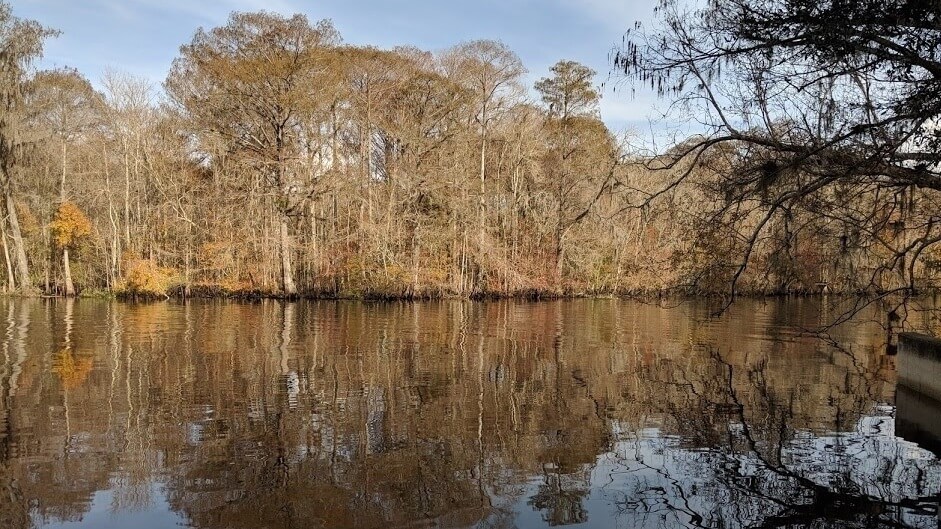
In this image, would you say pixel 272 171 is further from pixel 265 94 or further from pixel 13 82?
pixel 13 82

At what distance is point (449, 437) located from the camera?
28.8 ft

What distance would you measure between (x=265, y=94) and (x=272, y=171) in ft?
12.6

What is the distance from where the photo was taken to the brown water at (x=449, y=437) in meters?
6.40

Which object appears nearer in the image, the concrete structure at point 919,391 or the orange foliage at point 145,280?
the concrete structure at point 919,391

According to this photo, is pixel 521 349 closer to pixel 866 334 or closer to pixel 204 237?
pixel 866 334

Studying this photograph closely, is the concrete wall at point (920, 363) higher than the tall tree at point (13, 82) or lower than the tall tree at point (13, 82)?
lower

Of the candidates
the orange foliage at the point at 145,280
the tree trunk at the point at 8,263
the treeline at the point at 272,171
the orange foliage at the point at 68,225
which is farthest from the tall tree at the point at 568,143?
the tree trunk at the point at 8,263

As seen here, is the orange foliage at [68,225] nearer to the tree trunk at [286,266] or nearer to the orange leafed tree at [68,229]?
the orange leafed tree at [68,229]

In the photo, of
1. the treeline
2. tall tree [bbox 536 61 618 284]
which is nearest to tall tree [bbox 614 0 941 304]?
the treeline

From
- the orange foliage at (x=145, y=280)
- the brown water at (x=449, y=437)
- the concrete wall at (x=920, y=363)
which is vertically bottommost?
the brown water at (x=449, y=437)

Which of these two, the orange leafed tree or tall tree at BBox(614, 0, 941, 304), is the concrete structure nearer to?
tall tree at BBox(614, 0, 941, 304)

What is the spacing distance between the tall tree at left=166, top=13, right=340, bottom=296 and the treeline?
0.08 meters

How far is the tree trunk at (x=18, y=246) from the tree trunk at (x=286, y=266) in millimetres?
12651

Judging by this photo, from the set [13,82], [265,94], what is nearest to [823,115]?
[265,94]
